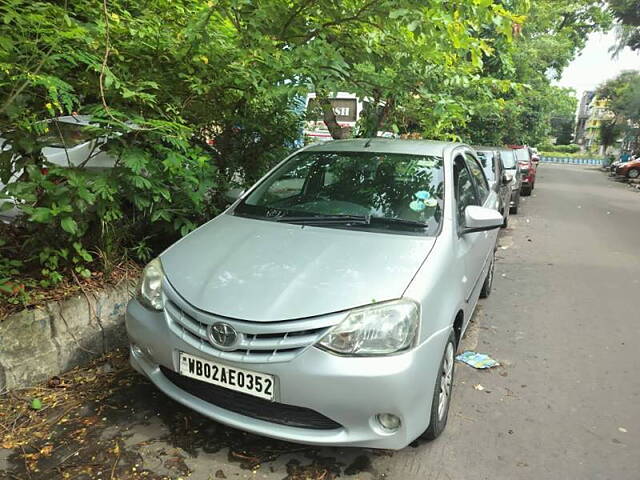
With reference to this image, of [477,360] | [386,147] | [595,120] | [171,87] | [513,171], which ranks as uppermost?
[171,87]

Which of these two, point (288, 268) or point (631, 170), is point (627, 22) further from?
point (288, 268)

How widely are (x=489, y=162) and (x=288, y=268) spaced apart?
7.26 m

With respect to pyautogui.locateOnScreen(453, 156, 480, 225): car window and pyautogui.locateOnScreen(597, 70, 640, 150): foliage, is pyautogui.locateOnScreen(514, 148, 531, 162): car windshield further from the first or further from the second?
pyautogui.locateOnScreen(597, 70, 640, 150): foliage

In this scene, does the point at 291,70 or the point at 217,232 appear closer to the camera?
the point at 217,232

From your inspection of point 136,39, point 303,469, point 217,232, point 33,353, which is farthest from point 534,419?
point 136,39

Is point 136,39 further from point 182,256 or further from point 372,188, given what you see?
point 372,188

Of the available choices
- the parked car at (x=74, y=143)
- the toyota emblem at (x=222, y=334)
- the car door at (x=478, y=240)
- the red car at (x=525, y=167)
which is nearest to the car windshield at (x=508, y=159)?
the red car at (x=525, y=167)

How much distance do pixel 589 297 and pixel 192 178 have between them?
4581 millimetres

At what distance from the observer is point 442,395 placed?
9.09 feet

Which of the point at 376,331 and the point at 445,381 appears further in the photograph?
the point at 445,381

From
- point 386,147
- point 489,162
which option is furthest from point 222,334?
point 489,162

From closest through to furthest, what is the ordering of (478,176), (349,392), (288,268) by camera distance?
(349,392) → (288,268) → (478,176)

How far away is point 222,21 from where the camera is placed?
4.09 m

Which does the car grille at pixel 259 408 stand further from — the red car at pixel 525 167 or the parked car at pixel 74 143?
the red car at pixel 525 167
